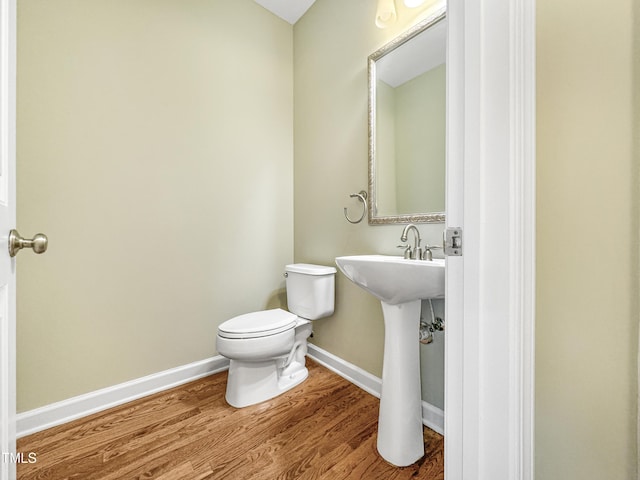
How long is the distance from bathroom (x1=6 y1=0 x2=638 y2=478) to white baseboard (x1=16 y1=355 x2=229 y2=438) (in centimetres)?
3

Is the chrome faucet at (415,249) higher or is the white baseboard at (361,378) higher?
the chrome faucet at (415,249)

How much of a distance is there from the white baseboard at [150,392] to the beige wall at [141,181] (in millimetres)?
47

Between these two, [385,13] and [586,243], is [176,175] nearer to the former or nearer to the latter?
[385,13]

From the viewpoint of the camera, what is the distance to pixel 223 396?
152 cm

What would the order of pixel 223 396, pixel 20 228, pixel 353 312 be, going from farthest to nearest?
1. pixel 353 312
2. pixel 223 396
3. pixel 20 228

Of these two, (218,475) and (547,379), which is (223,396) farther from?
(547,379)

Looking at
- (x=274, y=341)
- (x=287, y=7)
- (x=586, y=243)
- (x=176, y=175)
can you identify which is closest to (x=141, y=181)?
(x=176, y=175)

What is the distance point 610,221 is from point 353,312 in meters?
1.34

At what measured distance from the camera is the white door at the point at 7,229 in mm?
521

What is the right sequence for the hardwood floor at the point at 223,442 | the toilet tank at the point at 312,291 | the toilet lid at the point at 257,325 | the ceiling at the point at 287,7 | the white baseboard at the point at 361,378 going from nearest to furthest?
the hardwood floor at the point at 223,442 → the white baseboard at the point at 361,378 → the toilet lid at the point at 257,325 → the toilet tank at the point at 312,291 → the ceiling at the point at 287,7

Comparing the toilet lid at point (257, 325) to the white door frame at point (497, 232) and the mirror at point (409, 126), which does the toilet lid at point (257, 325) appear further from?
the white door frame at point (497, 232)

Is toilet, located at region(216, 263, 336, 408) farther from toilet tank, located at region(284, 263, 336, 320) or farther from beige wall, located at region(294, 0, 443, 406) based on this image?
beige wall, located at region(294, 0, 443, 406)

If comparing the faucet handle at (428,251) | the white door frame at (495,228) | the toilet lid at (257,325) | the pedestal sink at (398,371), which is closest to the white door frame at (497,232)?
the white door frame at (495,228)

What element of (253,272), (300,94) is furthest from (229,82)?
(253,272)
